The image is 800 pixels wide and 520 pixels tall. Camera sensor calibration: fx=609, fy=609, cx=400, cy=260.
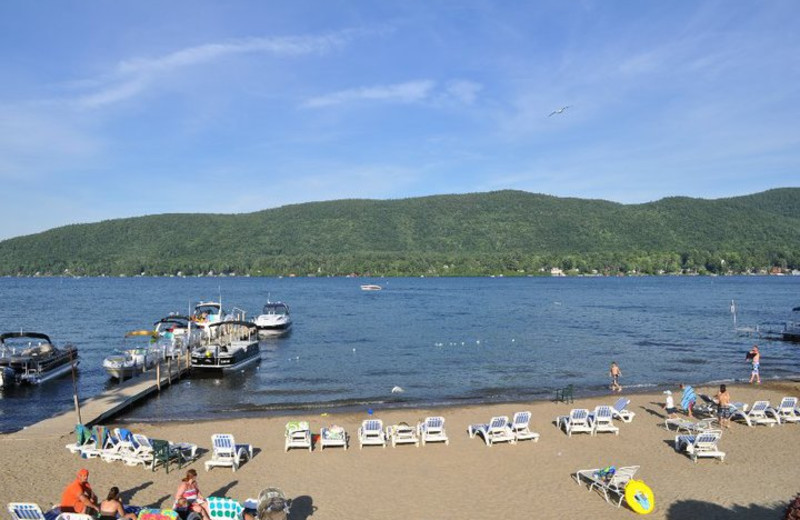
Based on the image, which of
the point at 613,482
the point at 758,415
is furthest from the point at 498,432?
the point at 758,415

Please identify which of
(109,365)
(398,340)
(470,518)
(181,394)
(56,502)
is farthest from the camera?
(398,340)

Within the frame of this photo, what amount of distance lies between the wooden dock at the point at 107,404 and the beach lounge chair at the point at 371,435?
30.5 feet

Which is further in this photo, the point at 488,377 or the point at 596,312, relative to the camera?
the point at 596,312

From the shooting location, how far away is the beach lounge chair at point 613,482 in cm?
1358

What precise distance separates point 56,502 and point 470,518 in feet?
29.9

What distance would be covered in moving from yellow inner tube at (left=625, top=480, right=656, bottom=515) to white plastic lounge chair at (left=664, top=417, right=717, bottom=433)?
6432mm

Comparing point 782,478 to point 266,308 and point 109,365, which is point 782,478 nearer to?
point 109,365

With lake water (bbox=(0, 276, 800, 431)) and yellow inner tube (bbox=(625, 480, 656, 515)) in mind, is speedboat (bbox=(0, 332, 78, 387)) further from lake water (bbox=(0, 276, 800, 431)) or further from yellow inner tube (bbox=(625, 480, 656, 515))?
yellow inner tube (bbox=(625, 480, 656, 515))

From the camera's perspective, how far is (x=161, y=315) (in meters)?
78.5

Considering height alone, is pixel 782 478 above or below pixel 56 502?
below

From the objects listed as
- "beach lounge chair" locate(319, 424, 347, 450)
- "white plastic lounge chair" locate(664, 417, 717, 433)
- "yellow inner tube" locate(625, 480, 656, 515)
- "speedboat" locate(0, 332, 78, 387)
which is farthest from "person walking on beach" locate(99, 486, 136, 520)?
"speedboat" locate(0, 332, 78, 387)

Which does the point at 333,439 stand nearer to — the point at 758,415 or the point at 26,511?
the point at 26,511

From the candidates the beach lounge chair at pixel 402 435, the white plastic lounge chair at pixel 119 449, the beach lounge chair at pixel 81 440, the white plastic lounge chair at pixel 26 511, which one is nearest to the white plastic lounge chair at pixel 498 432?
the beach lounge chair at pixel 402 435

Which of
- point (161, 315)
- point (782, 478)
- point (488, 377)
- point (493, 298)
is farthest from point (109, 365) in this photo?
point (493, 298)
